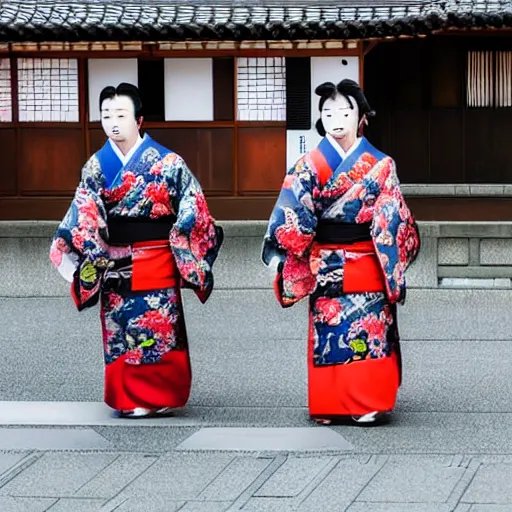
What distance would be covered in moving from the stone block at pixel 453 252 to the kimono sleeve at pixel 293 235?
610 cm

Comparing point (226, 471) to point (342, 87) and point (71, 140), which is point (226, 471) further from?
point (71, 140)

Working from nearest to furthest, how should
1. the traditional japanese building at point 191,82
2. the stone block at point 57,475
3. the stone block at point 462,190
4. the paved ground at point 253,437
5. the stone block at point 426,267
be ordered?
1. the paved ground at point 253,437
2. the stone block at point 57,475
3. the stone block at point 426,267
4. the traditional japanese building at point 191,82
5. the stone block at point 462,190

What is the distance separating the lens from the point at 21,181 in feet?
51.3

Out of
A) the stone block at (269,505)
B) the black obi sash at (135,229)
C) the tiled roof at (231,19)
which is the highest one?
the tiled roof at (231,19)

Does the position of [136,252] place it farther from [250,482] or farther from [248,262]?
[248,262]

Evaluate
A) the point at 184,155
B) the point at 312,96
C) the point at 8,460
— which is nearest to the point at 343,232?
the point at 8,460

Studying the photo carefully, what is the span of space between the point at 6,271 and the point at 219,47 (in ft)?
12.4

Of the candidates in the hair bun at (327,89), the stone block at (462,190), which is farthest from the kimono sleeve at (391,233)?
the stone block at (462,190)

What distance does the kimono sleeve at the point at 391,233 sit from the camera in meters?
7.30

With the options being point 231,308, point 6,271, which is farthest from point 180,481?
point 6,271

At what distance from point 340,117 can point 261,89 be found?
8.06 m

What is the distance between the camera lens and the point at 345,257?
739 centimetres

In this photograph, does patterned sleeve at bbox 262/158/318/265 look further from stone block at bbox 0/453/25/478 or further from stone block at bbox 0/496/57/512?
stone block at bbox 0/496/57/512

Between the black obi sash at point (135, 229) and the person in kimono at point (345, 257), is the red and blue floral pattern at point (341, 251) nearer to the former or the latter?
the person in kimono at point (345, 257)
